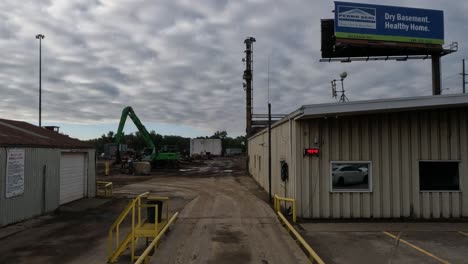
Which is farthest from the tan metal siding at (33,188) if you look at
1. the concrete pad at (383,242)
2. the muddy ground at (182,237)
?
the concrete pad at (383,242)

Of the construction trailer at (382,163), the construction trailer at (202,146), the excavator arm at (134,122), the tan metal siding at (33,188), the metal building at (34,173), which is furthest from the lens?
the construction trailer at (202,146)

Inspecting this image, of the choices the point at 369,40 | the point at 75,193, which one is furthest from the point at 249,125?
the point at 75,193

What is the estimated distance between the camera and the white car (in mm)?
15422

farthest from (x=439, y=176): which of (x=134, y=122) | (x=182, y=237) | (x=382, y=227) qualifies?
(x=134, y=122)

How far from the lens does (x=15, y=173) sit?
48.4 feet

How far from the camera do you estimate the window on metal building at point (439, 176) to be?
15586 mm

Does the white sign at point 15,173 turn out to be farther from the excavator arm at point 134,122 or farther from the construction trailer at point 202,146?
the construction trailer at point 202,146

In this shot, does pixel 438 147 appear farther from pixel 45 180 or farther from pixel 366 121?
pixel 45 180

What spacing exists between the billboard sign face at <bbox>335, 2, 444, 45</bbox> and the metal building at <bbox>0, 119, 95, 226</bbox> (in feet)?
68.1

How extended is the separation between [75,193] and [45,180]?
4505 mm

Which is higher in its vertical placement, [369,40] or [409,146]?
[369,40]

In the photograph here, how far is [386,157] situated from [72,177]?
1444 centimetres

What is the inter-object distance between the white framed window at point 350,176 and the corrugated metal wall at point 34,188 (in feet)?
35.7

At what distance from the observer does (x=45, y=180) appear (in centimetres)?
1709
